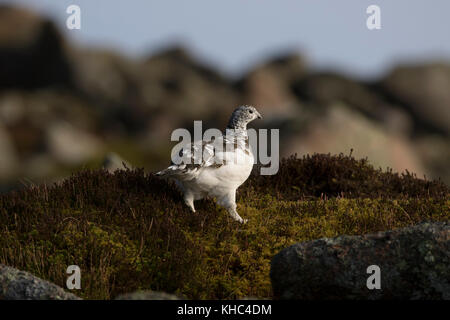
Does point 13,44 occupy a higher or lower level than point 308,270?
higher

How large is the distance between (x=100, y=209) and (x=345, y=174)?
516 centimetres

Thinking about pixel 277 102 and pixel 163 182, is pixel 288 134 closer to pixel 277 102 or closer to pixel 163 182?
pixel 163 182

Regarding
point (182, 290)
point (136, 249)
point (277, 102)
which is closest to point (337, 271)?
point (182, 290)

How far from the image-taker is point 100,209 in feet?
28.6

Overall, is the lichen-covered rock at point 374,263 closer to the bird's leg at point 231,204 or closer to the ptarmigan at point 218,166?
the ptarmigan at point 218,166

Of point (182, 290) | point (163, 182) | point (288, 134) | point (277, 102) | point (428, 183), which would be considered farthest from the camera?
point (277, 102)

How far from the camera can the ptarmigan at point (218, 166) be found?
25.5 feet

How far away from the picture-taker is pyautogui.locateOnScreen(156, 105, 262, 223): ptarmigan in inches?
306

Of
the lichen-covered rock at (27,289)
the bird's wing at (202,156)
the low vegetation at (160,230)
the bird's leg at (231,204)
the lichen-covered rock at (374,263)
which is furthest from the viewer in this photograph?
the bird's leg at (231,204)

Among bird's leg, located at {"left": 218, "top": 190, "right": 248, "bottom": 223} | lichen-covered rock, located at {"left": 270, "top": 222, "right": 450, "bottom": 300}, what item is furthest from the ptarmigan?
lichen-covered rock, located at {"left": 270, "top": 222, "right": 450, "bottom": 300}

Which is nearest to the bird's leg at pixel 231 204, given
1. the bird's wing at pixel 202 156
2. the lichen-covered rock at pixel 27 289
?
the bird's wing at pixel 202 156

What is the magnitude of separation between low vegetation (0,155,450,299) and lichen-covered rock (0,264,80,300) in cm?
110

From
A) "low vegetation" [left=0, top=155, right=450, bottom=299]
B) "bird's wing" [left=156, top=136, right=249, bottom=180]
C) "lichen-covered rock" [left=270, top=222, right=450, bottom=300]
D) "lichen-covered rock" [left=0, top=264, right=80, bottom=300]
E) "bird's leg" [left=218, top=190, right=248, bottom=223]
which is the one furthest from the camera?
"bird's leg" [left=218, top=190, right=248, bottom=223]

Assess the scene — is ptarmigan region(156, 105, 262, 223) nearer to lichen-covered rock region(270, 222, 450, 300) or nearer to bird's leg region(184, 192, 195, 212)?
bird's leg region(184, 192, 195, 212)
